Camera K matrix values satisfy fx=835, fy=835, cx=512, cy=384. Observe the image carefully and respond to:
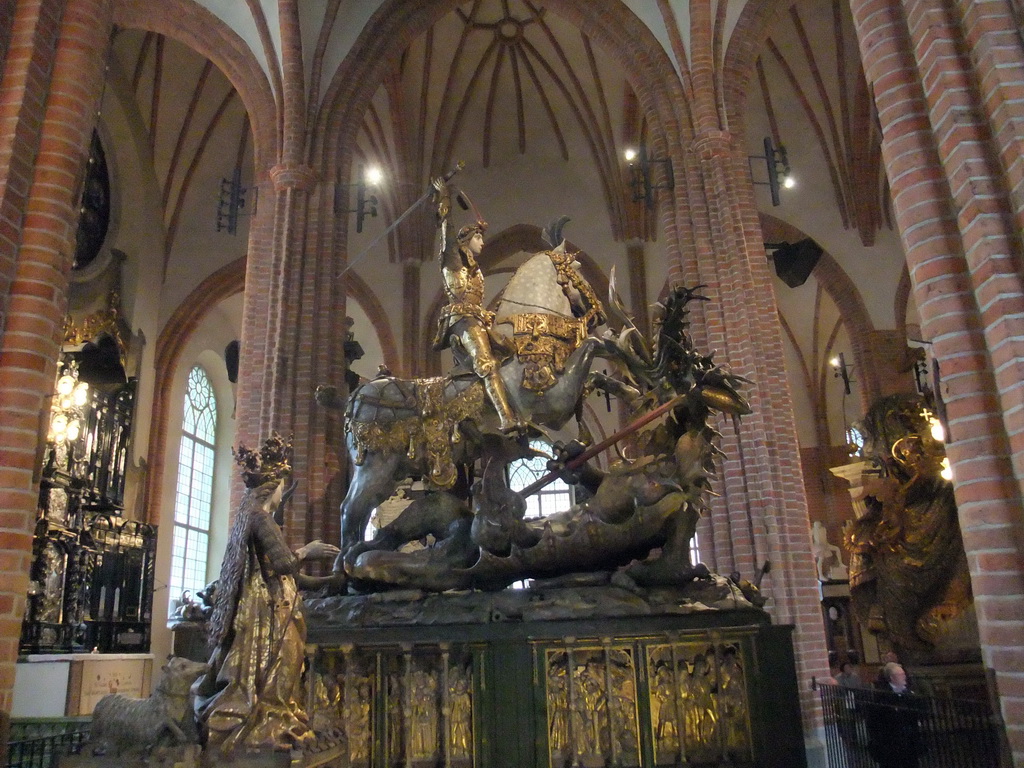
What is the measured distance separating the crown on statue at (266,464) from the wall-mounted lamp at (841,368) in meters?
16.7

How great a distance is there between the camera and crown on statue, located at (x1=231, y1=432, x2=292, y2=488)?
409 centimetres

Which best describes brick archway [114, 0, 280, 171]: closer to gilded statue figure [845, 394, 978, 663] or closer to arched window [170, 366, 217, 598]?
arched window [170, 366, 217, 598]

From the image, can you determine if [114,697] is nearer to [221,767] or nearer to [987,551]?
[221,767]

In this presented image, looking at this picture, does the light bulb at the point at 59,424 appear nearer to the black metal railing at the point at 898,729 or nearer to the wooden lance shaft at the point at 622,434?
the wooden lance shaft at the point at 622,434

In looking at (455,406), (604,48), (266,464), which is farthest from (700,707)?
(604,48)

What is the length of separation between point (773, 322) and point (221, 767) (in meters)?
7.46

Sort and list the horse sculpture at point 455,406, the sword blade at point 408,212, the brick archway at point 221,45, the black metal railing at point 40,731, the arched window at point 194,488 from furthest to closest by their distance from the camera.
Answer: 1. the arched window at point 194,488
2. the brick archway at point 221,45
3. the sword blade at point 408,212
4. the black metal railing at point 40,731
5. the horse sculpture at point 455,406

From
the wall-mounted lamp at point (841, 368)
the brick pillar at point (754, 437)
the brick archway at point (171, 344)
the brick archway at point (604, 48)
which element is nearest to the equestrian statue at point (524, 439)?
the brick pillar at point (754, 437)

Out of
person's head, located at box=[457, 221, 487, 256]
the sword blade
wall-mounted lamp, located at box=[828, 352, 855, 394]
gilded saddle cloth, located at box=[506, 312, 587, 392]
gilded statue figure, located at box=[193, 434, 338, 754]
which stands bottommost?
gilded statue figure, located at box=[193, 434, 338, 754]

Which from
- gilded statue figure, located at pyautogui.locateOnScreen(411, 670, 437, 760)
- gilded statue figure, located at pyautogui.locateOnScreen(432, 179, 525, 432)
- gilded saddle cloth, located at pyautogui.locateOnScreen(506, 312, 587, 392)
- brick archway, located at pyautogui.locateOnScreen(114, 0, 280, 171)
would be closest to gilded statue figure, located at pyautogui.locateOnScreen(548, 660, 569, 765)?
gilded statue figure, located at pyautogui.locateOnScreen(411, 670, 437, 760)

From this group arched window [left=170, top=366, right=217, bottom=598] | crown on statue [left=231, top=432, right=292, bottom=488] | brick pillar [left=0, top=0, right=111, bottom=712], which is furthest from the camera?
arched window [left=170, top=366, right=217, bottom=598]

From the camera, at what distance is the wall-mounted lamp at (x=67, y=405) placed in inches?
453

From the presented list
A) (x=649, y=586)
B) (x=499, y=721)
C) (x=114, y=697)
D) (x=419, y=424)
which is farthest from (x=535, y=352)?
(x=114, y=697)

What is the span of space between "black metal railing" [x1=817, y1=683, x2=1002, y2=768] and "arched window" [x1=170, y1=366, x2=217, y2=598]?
1243cm
